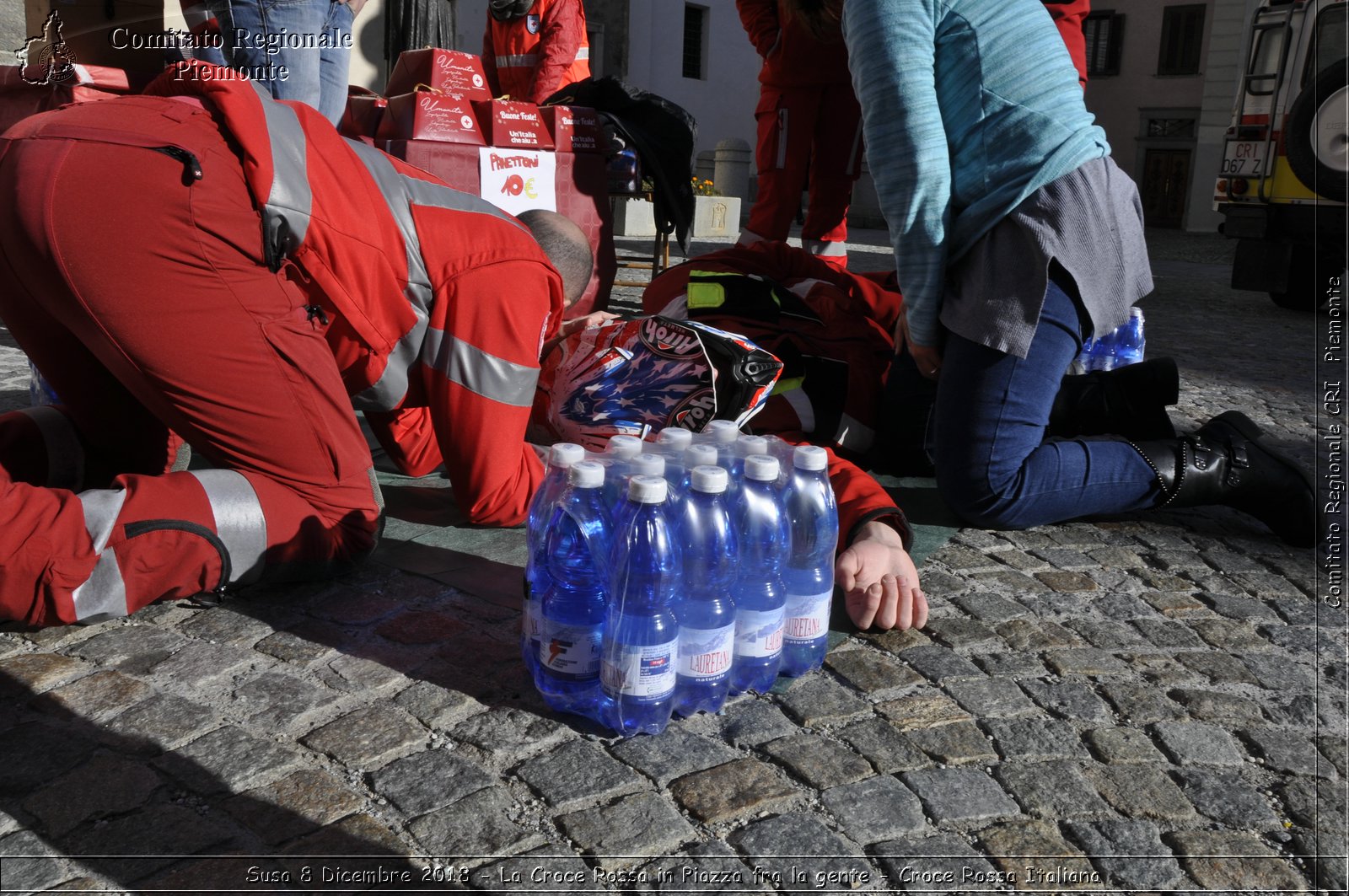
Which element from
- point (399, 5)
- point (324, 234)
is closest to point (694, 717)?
point (324, 234)

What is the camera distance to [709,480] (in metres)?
1.90

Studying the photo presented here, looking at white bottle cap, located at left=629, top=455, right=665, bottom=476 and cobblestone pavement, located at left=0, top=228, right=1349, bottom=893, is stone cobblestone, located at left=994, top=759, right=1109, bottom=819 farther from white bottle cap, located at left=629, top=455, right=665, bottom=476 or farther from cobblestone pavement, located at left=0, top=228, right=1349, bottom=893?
white bottle cap, located at left=629, top=455, right=665, bottom=476

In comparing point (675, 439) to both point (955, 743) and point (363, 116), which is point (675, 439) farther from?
point (363, 116)

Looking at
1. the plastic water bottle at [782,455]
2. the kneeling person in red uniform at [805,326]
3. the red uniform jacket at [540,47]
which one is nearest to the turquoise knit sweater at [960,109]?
the kneeling person in red uniform at [805,326]

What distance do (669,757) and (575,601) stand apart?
0.33 meters

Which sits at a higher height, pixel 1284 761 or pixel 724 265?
pixel 724 265

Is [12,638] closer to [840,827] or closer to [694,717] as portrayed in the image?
[694,717]

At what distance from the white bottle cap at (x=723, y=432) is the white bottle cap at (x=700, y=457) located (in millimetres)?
174

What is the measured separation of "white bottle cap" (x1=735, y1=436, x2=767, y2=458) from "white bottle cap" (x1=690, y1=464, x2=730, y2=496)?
0.83ft

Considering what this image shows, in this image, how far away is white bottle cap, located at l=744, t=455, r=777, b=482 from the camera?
2.02 meters

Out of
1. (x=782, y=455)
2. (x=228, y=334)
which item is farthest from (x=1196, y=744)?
(x=228, y=334)

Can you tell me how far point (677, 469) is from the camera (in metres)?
2.06

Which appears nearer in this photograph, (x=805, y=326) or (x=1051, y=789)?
(x=1051, y=789)

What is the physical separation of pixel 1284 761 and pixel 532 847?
1.40 metres
